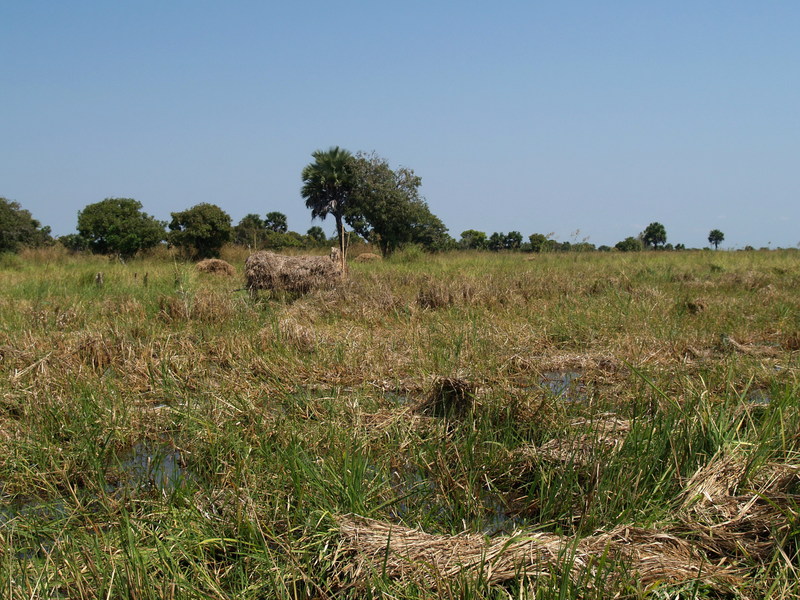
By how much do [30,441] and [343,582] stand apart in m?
1.94

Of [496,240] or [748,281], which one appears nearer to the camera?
[748,281]

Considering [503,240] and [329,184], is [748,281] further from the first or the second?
[503,240]

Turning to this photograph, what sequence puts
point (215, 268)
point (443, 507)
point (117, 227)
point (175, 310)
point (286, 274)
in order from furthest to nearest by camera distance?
point (117, 227), point (215, 268), point (286, 274), point (175, 310), point (443, 507)

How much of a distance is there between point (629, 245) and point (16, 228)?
26.8 metres

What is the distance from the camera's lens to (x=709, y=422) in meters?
2.57

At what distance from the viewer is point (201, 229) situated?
2497 cm

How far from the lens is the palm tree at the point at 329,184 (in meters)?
33.2

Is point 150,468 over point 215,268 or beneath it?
beneath

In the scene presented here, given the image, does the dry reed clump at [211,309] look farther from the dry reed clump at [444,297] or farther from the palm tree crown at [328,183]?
the palm tree crown at [328,183]

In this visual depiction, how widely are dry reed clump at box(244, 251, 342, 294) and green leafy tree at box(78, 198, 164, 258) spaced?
705 inches

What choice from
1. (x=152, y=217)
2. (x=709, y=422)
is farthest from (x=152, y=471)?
(x=152, y=217)

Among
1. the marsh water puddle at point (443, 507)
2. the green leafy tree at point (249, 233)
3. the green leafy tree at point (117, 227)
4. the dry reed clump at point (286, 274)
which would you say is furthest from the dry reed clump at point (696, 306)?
the green leafy tree at point (117, 227)

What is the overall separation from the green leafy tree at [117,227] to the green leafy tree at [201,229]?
0.85 metres

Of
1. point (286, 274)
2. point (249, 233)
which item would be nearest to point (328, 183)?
point (249, 233)
